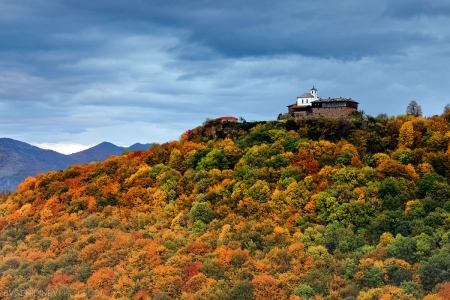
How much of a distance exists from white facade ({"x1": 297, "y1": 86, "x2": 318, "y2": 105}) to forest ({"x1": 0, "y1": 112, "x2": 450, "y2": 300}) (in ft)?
30.2

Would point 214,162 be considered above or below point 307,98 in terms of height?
below

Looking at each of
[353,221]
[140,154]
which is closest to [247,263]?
[353,221]

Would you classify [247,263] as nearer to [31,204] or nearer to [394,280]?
[394,280]

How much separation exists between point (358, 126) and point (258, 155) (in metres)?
14.5

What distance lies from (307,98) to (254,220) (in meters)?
33.3

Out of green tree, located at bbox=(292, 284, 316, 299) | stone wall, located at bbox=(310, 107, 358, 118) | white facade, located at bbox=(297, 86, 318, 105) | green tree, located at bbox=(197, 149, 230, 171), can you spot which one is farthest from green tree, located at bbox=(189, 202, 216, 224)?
white facade, located at bbox=(297, 86, 318, 105)

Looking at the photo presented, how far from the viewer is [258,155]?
70625mm

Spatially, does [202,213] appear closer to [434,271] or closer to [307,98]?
[434,271]

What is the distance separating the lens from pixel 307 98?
8638cm

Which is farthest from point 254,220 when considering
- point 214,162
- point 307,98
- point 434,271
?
point 307,98

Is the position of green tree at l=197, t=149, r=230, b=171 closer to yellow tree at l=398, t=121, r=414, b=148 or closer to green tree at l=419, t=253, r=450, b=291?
yellow tree at l=398, t=121, r=414, b=148

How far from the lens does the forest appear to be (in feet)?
155

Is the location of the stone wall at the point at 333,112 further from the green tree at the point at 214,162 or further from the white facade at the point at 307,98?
the green tree at the point at 214,162

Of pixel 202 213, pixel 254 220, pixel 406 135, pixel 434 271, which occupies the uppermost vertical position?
pixel 406 135
